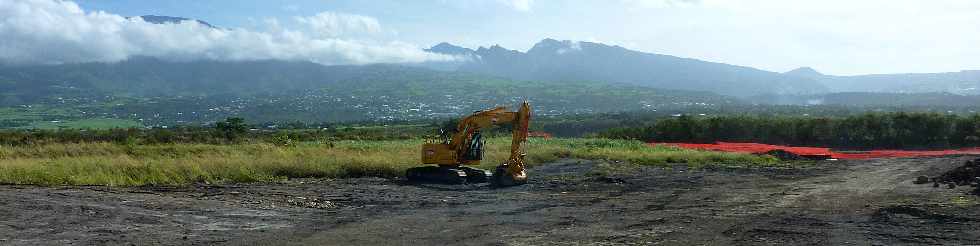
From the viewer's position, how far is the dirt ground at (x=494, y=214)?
1185 cm

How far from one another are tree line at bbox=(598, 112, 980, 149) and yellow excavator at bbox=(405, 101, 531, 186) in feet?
126

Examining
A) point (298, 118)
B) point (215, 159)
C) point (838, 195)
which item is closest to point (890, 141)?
point (838, 195)

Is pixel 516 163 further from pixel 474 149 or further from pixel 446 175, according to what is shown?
pixel 446 175

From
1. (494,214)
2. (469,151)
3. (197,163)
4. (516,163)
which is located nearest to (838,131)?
(516,163)

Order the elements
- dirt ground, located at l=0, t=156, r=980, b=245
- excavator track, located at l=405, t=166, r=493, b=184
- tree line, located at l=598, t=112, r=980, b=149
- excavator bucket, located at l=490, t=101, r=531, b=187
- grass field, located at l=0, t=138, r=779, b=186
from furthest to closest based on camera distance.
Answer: tree line, located at l=598, t=112, r=980, b=149
excavator track, located at l=405, t=166, r=493, b=184
excavator bucket, located at l=490, t=101, r=531, b=187
grass field, located at l=0, t=138, r=779, b=186
dirt ground, located at l=0, t=156, r=980, b=245

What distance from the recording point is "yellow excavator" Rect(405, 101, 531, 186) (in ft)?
72.3

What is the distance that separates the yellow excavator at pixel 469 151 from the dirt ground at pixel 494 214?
3.69 feet

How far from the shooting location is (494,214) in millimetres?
15414

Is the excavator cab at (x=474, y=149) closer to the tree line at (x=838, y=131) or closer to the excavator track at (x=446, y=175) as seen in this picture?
the excavator track at (x=446, y=175)

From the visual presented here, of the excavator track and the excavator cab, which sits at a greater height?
the excavator cab

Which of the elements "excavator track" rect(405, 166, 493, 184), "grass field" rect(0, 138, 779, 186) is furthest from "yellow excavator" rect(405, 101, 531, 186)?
"grass field" rect(0, 138, 779, 186)

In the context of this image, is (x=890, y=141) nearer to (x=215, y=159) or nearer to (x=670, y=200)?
(x=670, y=200)

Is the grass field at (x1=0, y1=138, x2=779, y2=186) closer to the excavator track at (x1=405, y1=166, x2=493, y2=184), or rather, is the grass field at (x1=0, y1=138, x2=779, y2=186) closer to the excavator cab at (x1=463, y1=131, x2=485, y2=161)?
the excavator track at (x1=405, y1=166, x2=493, y2=184)

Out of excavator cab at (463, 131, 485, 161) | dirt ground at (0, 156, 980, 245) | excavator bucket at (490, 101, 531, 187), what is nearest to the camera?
dirt ground at (0, 156, 980, 245)
